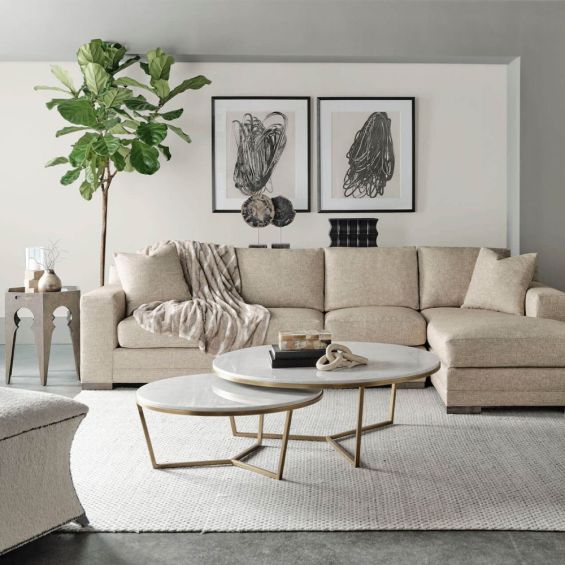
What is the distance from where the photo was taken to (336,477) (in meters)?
2.64

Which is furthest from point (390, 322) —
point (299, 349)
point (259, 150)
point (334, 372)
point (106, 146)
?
point (106, 146)

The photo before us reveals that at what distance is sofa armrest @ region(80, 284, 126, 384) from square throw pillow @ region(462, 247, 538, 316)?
2.22m

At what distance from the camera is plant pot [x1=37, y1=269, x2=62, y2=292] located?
175 inches

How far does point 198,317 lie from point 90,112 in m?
1.76

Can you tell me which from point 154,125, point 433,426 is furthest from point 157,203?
point 433,426

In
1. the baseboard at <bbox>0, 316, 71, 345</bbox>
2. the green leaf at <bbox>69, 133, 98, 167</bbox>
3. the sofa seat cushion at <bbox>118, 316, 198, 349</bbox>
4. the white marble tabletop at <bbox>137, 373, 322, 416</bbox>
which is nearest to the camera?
the white marble tabletop at <bbox>137, 373, 322, 416</bbox>

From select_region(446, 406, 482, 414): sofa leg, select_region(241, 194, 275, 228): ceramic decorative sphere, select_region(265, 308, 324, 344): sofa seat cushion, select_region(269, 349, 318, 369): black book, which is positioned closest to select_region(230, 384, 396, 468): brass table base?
select_region(269, 349, 318, 369): black book

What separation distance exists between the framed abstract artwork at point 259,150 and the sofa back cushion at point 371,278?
37.3 inches

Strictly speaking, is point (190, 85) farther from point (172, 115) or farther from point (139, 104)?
point (139, 104)

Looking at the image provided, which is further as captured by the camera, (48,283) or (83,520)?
(48,283)

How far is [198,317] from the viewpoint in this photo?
4.17 meters

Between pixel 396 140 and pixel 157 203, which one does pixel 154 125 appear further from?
pixel 396 140

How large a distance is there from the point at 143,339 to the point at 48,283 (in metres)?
0.82

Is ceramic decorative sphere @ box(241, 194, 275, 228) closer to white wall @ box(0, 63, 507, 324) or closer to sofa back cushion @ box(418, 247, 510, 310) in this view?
white wall @ box(0, 63, 507, 324)
